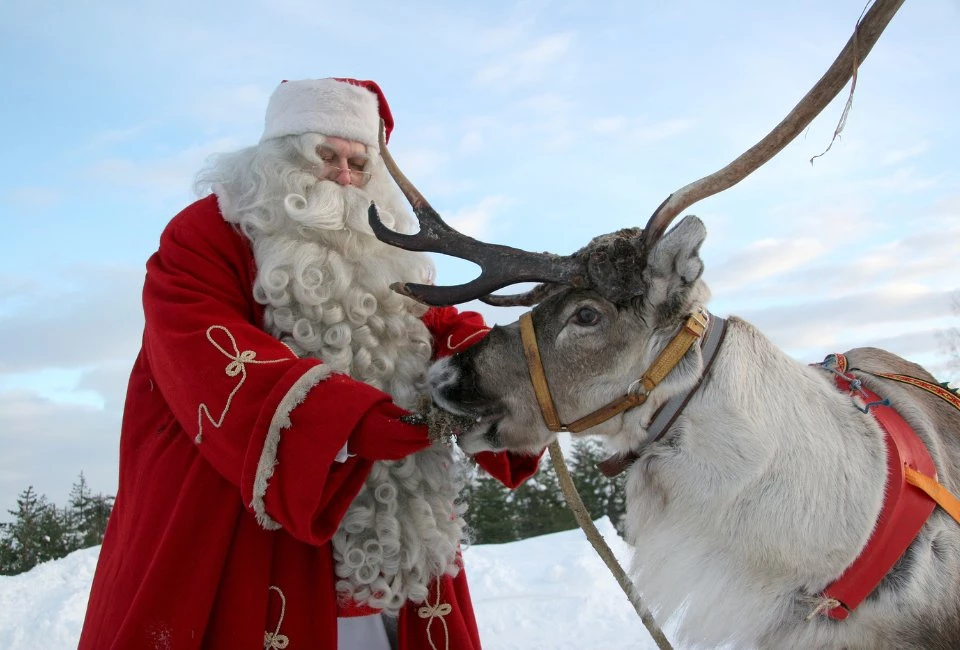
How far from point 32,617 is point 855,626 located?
7826mm

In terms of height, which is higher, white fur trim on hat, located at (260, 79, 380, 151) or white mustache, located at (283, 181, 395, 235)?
white fur trim on hat, located at (260, 79, 380, 151)

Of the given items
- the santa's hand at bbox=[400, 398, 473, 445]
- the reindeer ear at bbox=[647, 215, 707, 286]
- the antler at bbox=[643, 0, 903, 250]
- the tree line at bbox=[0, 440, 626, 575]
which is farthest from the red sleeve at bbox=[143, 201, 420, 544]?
the tree line at bbox=[0, 440, 626, 575]

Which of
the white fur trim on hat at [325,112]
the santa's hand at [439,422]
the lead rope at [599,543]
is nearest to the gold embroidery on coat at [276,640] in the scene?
the santa's hand at [439,422]

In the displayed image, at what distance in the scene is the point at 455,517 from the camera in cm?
330

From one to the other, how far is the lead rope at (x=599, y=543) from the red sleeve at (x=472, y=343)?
9cm

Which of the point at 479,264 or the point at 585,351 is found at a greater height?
the point at 479,264

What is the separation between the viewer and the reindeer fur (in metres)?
2.51

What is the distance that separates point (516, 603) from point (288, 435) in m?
6.10

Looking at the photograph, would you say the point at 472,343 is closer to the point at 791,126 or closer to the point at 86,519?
the point at 791,126

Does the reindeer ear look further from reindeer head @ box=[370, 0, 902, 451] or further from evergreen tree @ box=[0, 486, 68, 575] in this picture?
evergreen tree @ box=[0, 486, 68, 575]

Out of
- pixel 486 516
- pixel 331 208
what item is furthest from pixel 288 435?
pixel 486 516

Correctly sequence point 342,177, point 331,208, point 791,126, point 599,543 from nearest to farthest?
1. point 791,126
2. point 599,543
3. point 331,208
4. point 342,177

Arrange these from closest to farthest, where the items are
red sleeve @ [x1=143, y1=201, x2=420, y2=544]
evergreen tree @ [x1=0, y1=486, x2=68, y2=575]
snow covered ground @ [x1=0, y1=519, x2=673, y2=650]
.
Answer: red sleeve @ [x1=143, y1=201, x2=420, y2=544]
snow covered ground @ [x1=0, y1=519, x2=673, y2=650]
evergreen tree @ [x1=0, y1=486, x2=68, y2=575]

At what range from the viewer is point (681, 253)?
2574 mm
